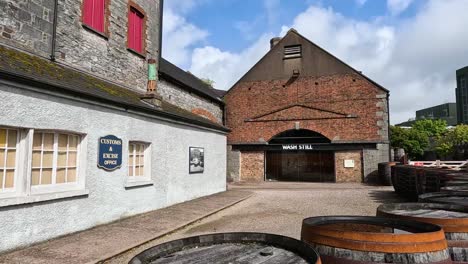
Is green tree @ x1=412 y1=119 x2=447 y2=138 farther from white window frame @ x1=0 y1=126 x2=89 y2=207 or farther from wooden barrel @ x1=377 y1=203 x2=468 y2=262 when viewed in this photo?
white window frame @ x1=0 y1=126 x2=89 y2=207

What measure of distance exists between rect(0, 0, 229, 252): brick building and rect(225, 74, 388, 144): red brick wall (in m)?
9.46

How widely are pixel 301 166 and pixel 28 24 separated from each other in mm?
17278

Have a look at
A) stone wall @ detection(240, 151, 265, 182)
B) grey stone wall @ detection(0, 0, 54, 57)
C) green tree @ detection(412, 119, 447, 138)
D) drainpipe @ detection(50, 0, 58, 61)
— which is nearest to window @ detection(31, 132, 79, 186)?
grey stone wall @ detection(0, 0, 54, 57)

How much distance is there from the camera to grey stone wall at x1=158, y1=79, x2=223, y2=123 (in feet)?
47.8

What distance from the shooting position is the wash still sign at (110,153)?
7.62m

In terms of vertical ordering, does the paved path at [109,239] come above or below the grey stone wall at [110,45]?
below

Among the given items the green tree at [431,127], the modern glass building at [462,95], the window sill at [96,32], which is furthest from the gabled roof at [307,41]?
the modern glass building at [462,95]

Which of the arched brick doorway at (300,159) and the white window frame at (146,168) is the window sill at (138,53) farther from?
the arched brick doorway at (300,159)

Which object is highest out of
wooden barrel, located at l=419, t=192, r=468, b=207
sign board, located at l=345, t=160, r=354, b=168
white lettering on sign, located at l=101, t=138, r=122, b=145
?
white lettering on sign, located at l=101, t=138, r=122, b=145

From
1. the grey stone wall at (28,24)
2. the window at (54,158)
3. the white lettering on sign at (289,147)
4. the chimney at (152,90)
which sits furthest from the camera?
the white lettering on sign at (289,147)

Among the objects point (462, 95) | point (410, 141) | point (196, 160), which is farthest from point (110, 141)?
point (462, 95)

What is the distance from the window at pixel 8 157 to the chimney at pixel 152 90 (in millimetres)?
4833

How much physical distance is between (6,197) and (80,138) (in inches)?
78.1

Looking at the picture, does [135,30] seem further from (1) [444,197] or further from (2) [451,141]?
(2) [451,141]
